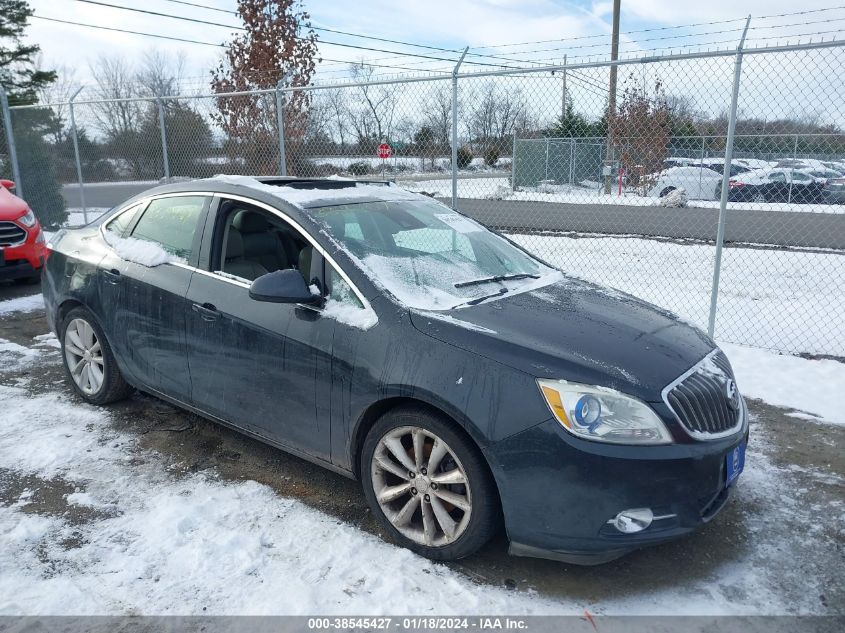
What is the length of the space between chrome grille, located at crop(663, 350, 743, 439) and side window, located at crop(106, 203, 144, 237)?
11.8ft

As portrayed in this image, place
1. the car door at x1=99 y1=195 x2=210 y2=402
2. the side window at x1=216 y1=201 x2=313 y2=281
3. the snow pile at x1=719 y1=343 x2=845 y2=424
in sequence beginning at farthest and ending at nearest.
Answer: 1. the snow pile at x1=719 y1=343 x2=845 y2=424
2. the car door at x1=99 y1=195 x2=210 y2=402
3. the side window at x1=216 y1=201 x2=313 y2=281

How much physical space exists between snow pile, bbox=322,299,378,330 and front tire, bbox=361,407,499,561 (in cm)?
43

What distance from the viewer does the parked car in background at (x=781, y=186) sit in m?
10.5

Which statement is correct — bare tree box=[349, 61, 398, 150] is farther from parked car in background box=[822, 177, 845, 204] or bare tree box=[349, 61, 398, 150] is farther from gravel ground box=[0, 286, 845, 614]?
Answer: parked car in background box=[822, 177, 845, 204]

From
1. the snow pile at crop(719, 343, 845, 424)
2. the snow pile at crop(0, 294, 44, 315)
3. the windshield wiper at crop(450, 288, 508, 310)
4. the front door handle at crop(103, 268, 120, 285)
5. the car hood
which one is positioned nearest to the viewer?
the car hood

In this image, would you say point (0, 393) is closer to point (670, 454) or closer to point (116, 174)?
point (670, 454)

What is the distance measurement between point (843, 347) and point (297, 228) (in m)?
5.31

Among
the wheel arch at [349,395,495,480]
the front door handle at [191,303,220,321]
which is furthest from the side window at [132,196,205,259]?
the wheel arch at [349,395,495,480]

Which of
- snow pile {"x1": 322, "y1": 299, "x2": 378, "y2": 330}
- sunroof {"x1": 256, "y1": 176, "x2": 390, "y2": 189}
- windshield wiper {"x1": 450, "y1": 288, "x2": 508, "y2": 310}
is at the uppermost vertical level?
sunroof {"x1": 256, "y1": 176, "x2": 390, "y2": 189}

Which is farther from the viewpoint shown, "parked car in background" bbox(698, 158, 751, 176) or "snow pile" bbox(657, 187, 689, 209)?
"snow pile" bbox(657, 187, 689, 209)

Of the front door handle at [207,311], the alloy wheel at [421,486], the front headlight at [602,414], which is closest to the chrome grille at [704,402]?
the front headlight at [602,414]

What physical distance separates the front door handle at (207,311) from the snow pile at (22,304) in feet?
15.5

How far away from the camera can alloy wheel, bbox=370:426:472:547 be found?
279 centimetres

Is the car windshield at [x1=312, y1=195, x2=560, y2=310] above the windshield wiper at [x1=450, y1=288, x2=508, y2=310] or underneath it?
above
